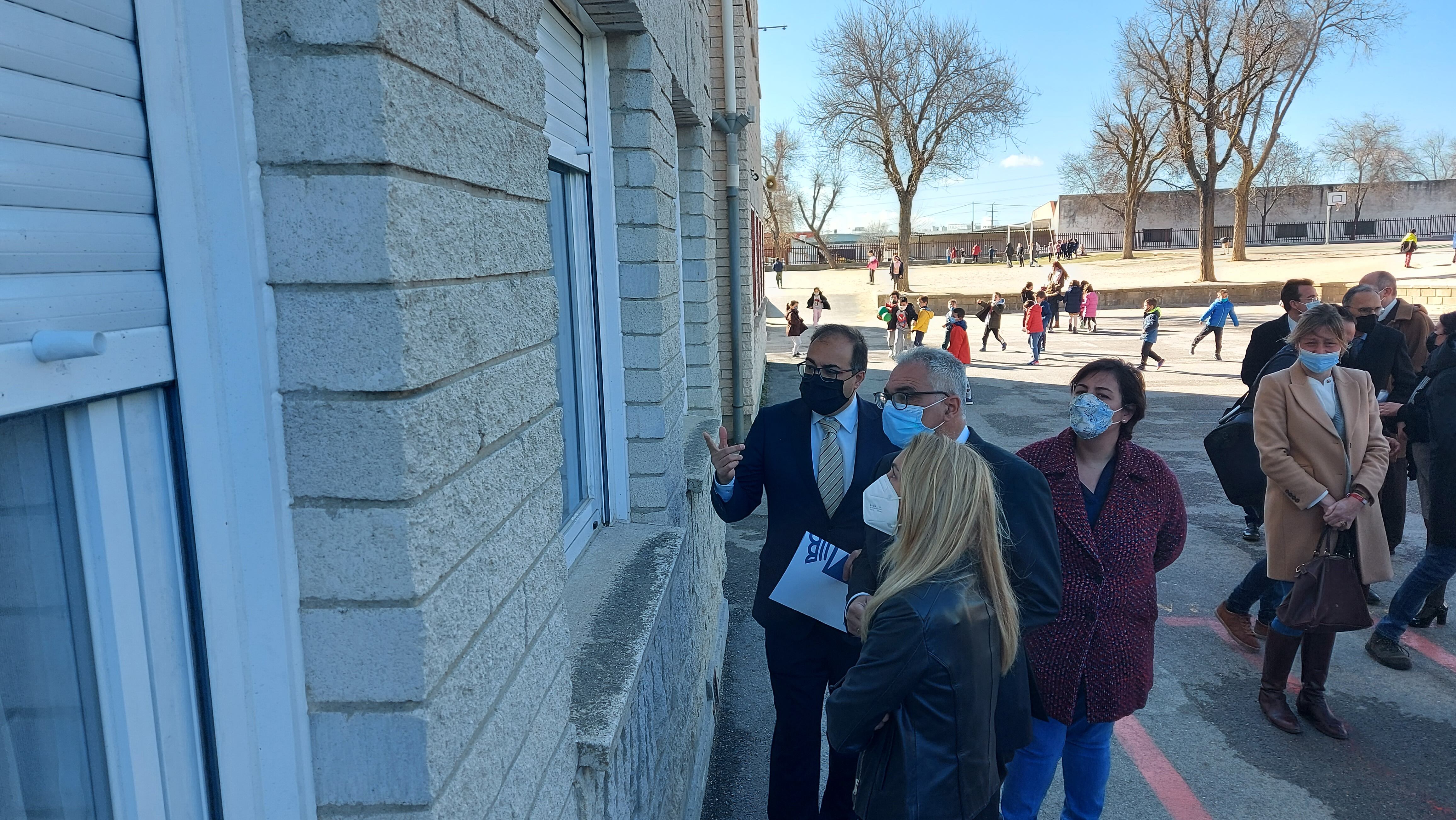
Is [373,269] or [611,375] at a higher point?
[373,269]

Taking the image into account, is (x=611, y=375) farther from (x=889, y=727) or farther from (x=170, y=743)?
(x=170, y=743)

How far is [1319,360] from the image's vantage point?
4254mm

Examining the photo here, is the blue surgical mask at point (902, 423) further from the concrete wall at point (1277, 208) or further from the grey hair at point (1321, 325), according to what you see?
the concrete wall at point (1277, 208)

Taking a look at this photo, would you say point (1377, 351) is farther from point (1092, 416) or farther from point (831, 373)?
point (831, 373)

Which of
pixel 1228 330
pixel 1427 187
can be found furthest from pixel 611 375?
pixel 1427 187

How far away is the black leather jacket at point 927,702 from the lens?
2.16 metres

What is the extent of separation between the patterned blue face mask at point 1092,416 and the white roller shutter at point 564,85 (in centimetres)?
195

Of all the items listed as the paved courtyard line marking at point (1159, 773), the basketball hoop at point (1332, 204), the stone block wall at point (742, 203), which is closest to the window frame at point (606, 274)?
the paved courtyard line marking at point (1159, 773)

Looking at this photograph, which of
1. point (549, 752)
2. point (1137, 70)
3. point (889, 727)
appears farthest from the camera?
point (1137, 70)

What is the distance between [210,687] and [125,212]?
682 mm

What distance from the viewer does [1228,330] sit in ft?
72.8

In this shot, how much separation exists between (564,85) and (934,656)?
88.1 inches

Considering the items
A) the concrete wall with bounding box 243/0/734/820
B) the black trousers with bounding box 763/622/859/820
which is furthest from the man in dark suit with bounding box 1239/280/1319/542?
the concrete wall with bounding box 243/0/734/820

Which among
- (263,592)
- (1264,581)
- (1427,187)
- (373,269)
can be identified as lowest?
(1264,581)
